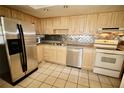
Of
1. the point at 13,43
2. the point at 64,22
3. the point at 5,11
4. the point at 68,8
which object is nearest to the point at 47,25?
the point at 64,22

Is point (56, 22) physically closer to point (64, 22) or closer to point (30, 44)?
point (64, 22)

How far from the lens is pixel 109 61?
2262 millimetres

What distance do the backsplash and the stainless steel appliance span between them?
0.76 metres

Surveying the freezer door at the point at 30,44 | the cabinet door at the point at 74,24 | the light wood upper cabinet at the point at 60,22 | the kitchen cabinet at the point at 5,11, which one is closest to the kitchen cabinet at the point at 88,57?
the cabinet door at the point at 74,24

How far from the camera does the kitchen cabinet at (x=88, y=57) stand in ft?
8.34

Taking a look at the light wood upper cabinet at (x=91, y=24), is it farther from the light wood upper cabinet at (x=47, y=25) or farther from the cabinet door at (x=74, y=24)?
the light wood upper cabinet at (x=47, y=25)

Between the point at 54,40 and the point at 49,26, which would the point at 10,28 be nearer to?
the point at 49,26

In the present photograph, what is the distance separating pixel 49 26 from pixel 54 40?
72 cm

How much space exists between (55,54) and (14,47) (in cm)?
165

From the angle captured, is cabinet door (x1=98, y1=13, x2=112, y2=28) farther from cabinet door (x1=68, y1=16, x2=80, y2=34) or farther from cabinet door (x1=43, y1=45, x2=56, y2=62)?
cabinet door (x1=43, y1=45, x2=56, y2=62)

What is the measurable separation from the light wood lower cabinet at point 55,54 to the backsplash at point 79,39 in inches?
28.8

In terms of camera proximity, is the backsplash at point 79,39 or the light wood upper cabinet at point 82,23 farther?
the backsplash at point 79,39

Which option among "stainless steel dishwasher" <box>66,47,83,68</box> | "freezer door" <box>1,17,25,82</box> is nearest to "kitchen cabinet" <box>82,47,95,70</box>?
"stainless steel dishwasher" <box>66,47,83,68</box>
